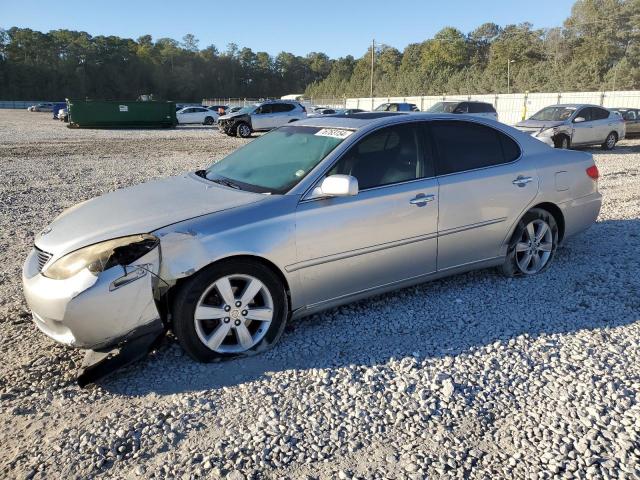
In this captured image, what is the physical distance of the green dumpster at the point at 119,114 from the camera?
3175cm

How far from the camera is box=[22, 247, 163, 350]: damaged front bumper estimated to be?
2.95 metres

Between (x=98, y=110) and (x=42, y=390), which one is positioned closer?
(x=42, y=390)

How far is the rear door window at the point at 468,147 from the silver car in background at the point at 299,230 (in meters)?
0.01

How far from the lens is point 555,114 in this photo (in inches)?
642

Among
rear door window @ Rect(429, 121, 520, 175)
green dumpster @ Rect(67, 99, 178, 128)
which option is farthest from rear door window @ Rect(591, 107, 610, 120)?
green dumpster @ Rect(67, 99, 178, 128)

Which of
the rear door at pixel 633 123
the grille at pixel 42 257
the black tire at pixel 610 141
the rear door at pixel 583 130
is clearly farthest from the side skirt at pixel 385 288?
the rear door at pixel 633 123

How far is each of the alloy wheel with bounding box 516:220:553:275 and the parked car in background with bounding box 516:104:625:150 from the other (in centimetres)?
1130

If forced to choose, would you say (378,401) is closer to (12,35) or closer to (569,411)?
(569,411)

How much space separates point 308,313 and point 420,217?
116 cm

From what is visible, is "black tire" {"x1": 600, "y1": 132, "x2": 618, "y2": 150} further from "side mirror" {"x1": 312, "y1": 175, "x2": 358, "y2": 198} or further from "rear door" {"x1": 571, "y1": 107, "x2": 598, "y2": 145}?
"side mirror" {"x1": 312, "y1": 175, "x2": 358, "y2": 198}

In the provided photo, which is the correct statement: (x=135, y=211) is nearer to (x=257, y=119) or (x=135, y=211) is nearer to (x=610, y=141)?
(x=610, y=141)

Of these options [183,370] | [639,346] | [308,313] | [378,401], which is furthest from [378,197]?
[639,346]

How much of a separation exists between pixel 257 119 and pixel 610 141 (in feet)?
50.3

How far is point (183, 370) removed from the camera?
329cm
